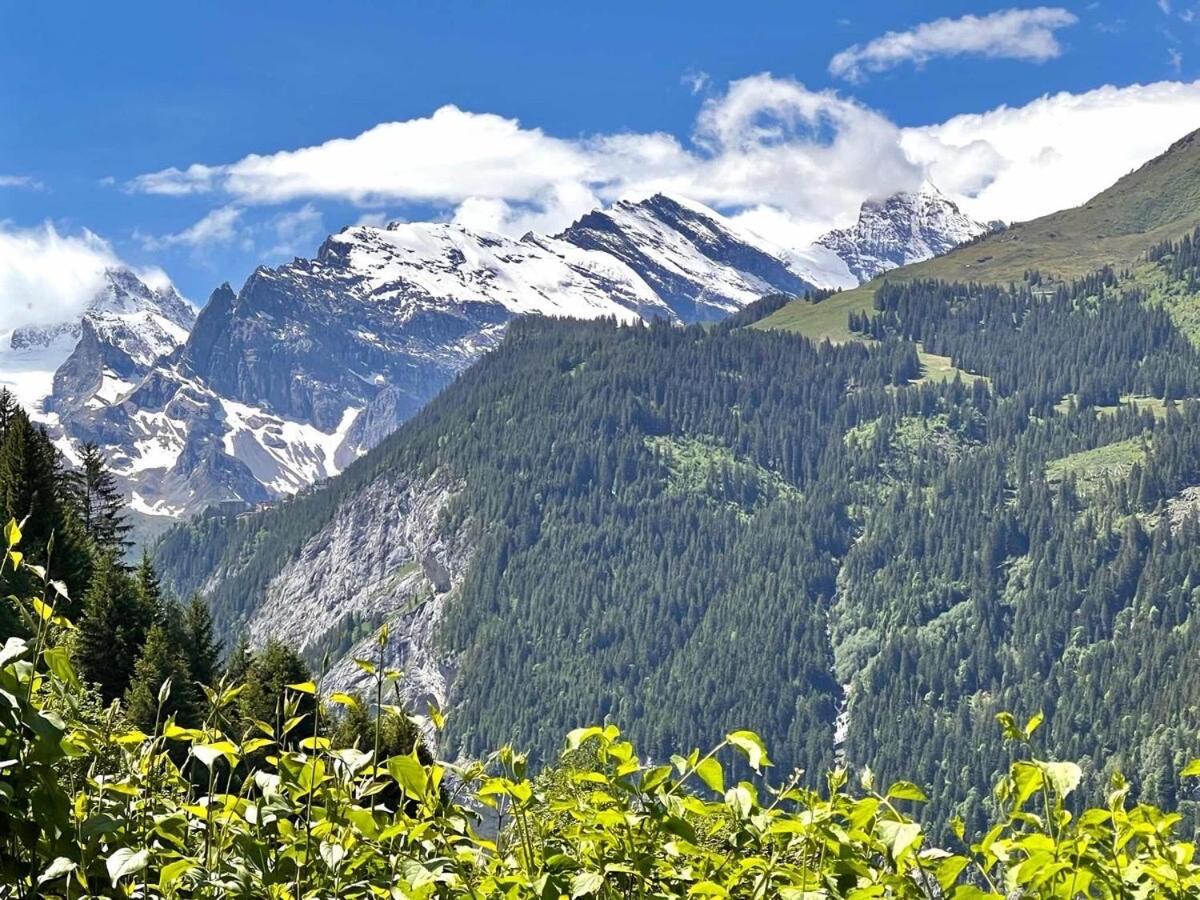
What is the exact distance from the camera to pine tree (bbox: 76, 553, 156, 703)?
59.6m

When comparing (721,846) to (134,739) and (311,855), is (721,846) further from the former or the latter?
(134,739)

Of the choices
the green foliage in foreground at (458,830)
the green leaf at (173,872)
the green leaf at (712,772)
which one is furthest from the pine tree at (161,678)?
the green leaf at (712,772)

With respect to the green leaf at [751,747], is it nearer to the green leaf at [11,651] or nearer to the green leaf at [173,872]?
the green leaf at [173,872]

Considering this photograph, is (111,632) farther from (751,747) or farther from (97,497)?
(751,747)

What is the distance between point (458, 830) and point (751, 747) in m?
1.44

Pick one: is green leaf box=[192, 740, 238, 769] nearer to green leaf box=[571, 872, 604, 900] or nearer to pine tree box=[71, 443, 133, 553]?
green leaf box=[571, 872, 604, 900]

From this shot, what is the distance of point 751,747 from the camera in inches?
203

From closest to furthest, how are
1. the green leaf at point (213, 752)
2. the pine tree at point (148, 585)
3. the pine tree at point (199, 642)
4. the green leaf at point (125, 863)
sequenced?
1. the green leaf at point (125, 863)
2. the green leaf at point (213, 752)
3. the pine tree at point (148, 585)
4. the pine tree at point (199, 642)

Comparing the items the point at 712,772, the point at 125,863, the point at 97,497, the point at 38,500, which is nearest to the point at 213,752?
the point at 125,863

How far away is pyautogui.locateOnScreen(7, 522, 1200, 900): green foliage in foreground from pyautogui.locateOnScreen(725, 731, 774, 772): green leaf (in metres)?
0.02

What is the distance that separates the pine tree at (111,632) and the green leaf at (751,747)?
56.7 m

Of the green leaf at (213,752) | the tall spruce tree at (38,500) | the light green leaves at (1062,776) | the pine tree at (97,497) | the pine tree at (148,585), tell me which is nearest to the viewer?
the light green leaves at (1062,776)

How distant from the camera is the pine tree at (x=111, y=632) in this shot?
5956 centimetres

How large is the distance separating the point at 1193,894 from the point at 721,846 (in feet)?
6.36
